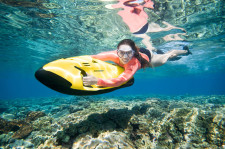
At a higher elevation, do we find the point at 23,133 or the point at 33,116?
the point at 23,133

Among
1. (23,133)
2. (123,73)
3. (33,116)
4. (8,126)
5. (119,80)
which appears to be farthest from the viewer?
(33,116)

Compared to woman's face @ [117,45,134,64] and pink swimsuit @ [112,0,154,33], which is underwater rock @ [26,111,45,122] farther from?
pink swimsuit @ [112,0,154,33]

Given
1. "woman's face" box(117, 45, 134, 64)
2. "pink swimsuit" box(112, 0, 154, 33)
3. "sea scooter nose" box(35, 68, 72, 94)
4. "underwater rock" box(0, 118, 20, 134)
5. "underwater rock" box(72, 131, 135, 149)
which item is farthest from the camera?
"pink swimsuit" box(112, 0, 154, 33)

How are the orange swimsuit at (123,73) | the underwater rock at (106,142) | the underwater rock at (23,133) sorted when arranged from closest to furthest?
the underwater rock at (106,142) < the orange swimsuit at (123,73) < the underwater rock at (23,133)

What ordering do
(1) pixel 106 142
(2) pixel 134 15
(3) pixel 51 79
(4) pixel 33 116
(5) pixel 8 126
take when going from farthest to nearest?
(2) pixel 134 15 → (4) pixel 33 116 → (5) pixel 8 126 → (3) pixel 51 79 → (1) pixel 106 142

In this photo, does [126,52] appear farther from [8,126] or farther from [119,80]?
[8,126]

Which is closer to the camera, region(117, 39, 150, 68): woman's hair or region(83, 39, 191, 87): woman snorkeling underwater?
region(83, 39, 191, 87): woman snorkeling underwater

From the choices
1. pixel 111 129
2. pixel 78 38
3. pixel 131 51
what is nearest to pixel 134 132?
pixel 111 129

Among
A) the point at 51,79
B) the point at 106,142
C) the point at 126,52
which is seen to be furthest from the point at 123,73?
the point at 51,79

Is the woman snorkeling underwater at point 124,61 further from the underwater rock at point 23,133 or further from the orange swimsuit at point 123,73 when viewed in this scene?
the underwater rock at point 23,133

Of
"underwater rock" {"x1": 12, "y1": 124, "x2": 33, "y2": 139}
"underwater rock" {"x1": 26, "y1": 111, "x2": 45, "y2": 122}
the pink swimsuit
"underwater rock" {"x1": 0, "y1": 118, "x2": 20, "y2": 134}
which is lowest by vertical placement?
"underwater rock" {"x1": 26, "y1": 111, "x2": 45, "y2": 122}

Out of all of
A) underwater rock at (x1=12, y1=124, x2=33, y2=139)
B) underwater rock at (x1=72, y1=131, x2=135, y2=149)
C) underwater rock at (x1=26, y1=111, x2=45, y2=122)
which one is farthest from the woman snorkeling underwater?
underwater rock at (x1=26, y1=111, x2=45, y2=122)

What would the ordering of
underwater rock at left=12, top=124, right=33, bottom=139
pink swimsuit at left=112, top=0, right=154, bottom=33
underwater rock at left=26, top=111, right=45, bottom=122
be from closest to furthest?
underwater rock at left=12, top=124, right=33, bottom=139 → underwater rock at left=26, top=111, right=45, bottom=122 → pink swimsuit at left=112, top=0, right=154, bottom=33

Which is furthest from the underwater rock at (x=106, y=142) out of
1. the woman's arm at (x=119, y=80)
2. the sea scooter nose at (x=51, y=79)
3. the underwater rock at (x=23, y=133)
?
the underwater rock at (x=23, y=133)
